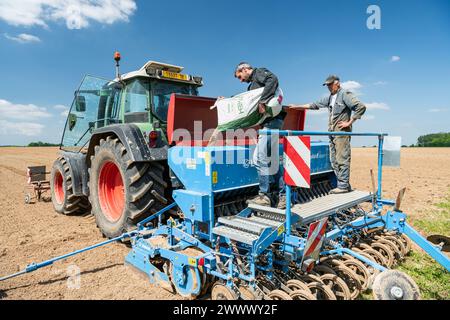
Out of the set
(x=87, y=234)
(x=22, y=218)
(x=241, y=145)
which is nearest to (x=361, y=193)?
(x=241, y=145)

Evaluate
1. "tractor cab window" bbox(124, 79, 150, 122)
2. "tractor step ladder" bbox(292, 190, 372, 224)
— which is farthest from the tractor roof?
"tractor step ladder" bbox(292, 190, 372, 224)

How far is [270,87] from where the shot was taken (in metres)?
3.27

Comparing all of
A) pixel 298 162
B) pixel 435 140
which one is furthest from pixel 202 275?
pixel 435 140

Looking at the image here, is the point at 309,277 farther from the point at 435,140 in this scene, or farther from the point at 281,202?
A: the point at 435,140

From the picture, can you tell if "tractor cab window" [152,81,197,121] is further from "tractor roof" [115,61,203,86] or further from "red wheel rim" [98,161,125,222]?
"red wheel rim" [98,161,125,222]

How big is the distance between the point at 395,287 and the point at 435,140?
71990 millimetres

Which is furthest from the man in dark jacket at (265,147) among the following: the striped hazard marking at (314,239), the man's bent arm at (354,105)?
the man's bent arm at (354,105)

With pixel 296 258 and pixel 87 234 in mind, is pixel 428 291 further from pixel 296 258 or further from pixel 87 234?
pixel 87 234

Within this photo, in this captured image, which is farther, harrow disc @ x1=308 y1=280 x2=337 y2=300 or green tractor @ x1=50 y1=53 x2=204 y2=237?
green tractor @ x1=50 y1=53 x2=204 y2=237

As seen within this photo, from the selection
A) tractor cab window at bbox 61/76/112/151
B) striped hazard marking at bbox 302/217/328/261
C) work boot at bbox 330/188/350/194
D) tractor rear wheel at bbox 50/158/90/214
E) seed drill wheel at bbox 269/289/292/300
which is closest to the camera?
seed drill wheel at bbox 269/289/292/300

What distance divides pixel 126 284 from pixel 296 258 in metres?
1.86

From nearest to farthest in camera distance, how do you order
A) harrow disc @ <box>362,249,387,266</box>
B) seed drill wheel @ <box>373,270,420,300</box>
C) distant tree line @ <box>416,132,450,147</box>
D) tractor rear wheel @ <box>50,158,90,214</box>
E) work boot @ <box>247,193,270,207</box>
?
seed drill wheel @ <box>373,270,420,300</box>
work boot @ <box>247,193,270,207</box>
harrow disc @ <box>362,249,387,266</box>
tractor rear wheel @ <box>50,158,90,214</box>
distant tree line @ <box>416,132,450,147</box>

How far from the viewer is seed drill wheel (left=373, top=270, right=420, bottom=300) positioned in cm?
231

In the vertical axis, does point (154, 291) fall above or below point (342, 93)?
below
